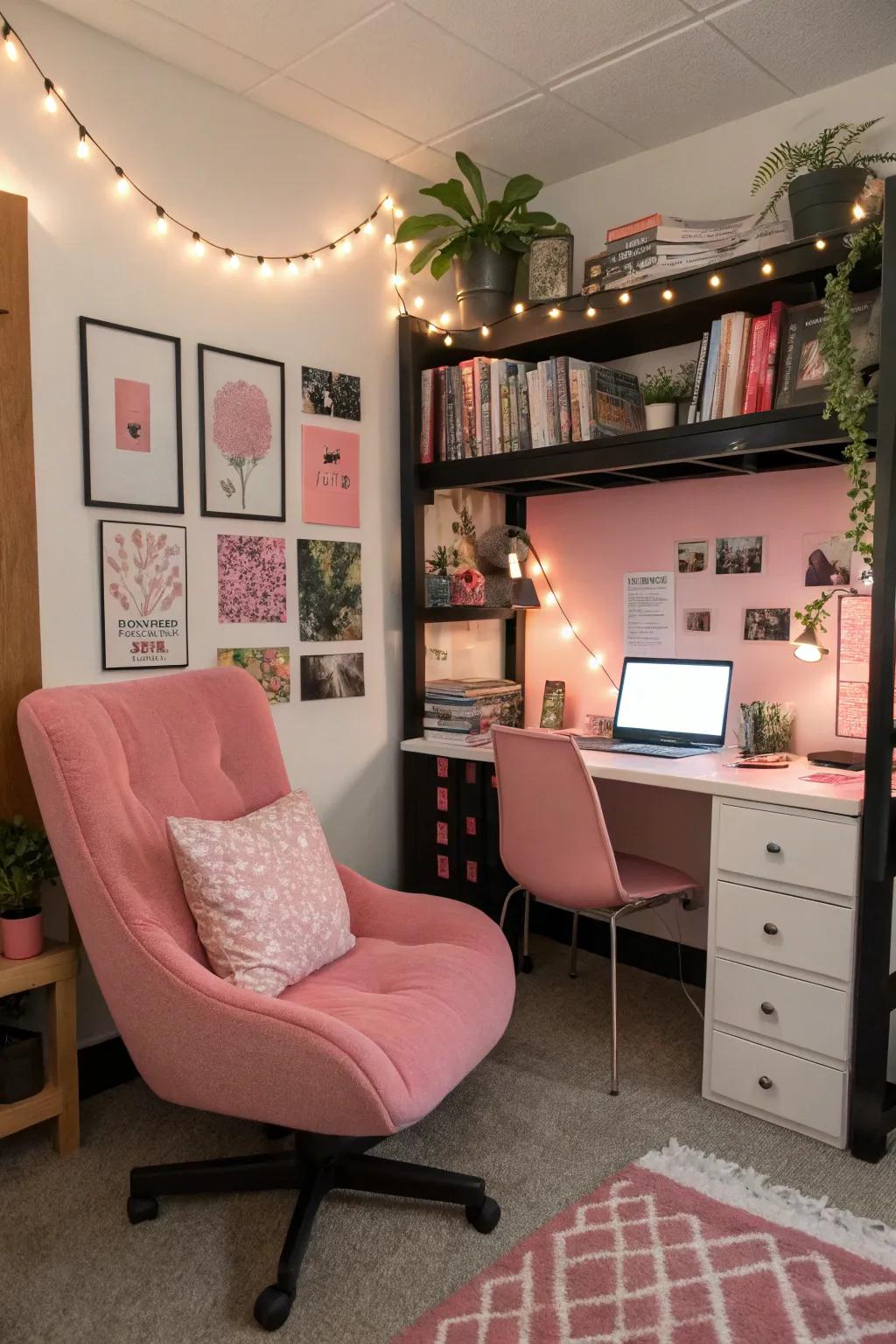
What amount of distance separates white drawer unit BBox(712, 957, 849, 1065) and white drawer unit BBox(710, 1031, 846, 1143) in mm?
34

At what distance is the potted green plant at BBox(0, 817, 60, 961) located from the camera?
2.02 metres

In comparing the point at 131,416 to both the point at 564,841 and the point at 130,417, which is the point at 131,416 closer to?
the point at 130,417

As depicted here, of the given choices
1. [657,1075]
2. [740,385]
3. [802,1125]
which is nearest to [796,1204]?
[802,1125]

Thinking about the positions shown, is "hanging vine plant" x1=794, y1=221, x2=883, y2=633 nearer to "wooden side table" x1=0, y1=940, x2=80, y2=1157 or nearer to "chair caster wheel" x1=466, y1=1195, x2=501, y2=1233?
"chair caster wheel" x1=466, y1=1195, x2=501, y2=1233

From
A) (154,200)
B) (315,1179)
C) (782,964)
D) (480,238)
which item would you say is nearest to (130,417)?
(154,200)

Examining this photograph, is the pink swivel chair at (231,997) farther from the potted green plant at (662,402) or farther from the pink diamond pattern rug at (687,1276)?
the potted green plant at (662,402)

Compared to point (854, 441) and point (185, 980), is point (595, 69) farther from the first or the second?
point (185, 980)

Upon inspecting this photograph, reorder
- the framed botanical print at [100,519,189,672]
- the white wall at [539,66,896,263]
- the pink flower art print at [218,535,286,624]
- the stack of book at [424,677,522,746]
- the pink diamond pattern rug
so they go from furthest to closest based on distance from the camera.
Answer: the stack of book at [424,677,522,746] → the pink flower art print at [218,535,286,624] → the white wall at [539,66,896,263] → the framed botanical print at [100,519,189,672] → the pink diamond pattern rug

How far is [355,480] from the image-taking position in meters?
2.98

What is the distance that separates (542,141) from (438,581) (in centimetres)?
137

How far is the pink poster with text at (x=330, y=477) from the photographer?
284cm

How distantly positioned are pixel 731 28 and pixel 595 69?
0.36m

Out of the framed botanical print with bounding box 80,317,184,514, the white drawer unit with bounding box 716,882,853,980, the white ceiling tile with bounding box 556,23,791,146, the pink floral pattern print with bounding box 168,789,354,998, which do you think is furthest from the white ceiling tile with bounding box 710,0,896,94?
the pink floral pattern print with bounding box 168,789,354,998

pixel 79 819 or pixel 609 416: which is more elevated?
pixel 609 416
